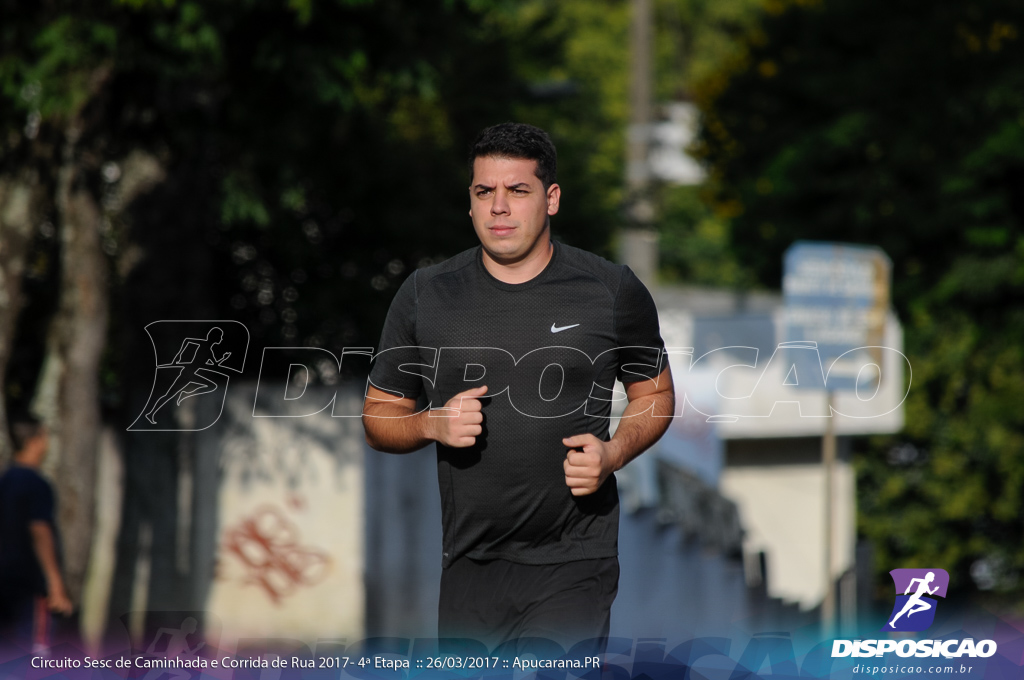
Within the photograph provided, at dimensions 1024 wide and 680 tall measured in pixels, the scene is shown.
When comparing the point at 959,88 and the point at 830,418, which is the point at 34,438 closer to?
the point at 830,418

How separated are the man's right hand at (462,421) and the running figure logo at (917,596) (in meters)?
2.09

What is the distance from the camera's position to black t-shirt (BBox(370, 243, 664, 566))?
363 cm

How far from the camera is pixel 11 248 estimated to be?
7.76 m

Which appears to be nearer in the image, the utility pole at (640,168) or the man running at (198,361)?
the man running at (198,361)

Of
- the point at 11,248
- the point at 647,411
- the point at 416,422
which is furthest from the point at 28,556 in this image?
the point at 647,411

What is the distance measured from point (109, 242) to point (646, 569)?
4950 millimetres

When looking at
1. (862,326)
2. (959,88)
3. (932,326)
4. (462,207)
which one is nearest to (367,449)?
(462,207)

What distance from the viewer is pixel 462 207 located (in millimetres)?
11047

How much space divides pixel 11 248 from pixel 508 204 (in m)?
5.10

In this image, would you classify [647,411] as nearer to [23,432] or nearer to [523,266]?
[523,266]

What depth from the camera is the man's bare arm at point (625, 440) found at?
3.46m

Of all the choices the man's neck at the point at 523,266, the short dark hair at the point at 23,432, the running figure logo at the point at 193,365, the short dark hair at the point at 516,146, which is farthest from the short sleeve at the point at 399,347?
the running figure logo at the point at 193,365

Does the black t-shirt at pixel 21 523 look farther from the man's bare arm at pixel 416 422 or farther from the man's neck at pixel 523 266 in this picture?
the man's neck at pixel 523 266

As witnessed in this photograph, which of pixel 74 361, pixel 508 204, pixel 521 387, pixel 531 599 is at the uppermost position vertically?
pixel 508 204
